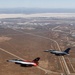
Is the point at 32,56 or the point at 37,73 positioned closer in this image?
the point at 37,73

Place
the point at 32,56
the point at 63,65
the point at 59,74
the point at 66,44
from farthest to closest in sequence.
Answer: the point at 66,44
the point at 32,56
the point at 63,65
the point at 59,74

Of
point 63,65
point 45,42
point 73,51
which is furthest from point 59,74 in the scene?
point 45,42

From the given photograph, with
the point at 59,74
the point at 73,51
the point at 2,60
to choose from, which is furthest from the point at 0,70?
the point at 73,51

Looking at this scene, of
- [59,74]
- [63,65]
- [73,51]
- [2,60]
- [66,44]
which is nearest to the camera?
[59,74]

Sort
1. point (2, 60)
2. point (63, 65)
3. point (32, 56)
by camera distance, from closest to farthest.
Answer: point (63, 65) → point (2, 60) → point (32, 56)

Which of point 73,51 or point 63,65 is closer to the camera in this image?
point 63,65

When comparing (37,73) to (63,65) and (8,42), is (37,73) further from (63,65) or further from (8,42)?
(8,42)

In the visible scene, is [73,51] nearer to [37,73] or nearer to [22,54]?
[22,54]

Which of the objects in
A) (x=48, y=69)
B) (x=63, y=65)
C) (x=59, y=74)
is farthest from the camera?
(x=63, y=65)
